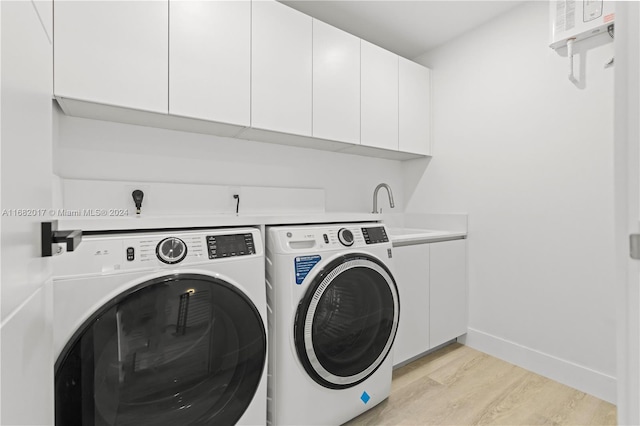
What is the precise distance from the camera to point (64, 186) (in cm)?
149

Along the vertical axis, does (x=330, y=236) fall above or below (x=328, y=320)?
above

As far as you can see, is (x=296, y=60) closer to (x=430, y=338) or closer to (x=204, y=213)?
(x=204, y=213)

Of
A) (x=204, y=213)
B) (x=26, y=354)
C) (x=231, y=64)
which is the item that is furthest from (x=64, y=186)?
(x=26, y=354)

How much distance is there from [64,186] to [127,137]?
1.27ft

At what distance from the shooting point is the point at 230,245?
116 centimetres

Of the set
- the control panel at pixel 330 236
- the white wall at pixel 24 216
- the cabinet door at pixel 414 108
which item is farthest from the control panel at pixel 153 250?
the cabinet door at pixel 414 108

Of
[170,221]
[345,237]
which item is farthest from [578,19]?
[170,221]

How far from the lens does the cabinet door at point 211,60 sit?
1486 millimetres

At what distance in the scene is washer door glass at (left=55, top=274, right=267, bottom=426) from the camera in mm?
871

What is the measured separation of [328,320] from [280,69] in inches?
55.5

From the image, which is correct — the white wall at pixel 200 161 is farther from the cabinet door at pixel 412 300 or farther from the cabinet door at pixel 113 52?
the cabinet door at pixel 412 300

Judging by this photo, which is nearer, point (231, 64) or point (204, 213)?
point (231, 64)

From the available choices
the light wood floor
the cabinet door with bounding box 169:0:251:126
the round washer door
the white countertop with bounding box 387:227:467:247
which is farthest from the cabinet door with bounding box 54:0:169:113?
the light wood floor

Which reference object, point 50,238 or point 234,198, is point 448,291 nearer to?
point 234,198
